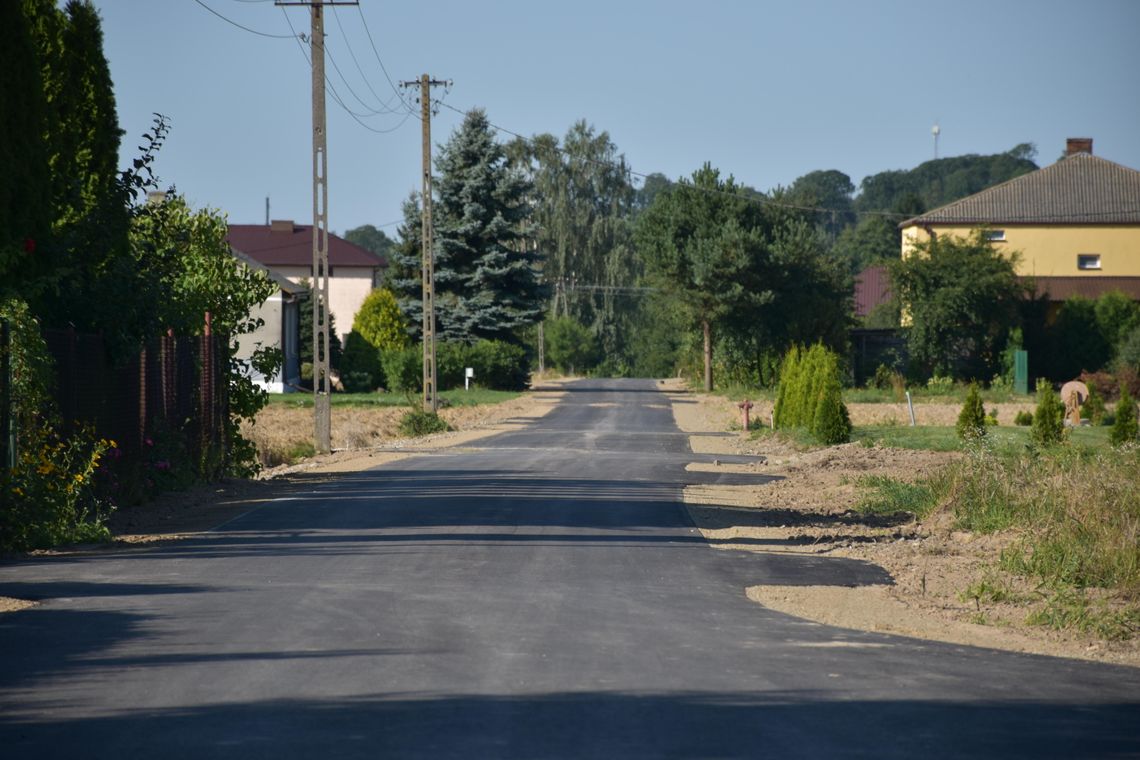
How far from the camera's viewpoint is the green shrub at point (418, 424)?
3738cm

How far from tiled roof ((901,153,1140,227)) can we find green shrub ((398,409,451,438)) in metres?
39.4

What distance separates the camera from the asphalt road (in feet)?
20.6

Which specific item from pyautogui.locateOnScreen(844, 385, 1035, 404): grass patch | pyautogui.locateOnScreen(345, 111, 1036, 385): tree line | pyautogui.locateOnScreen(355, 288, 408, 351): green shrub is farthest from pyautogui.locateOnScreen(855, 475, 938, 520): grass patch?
pyautogui.locateOnScreen(355, 288, 408, 351): green shrub

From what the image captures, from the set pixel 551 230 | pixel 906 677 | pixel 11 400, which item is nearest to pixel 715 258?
pixel 551 230

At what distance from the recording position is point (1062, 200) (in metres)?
69.1

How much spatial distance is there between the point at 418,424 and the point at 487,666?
30073mm

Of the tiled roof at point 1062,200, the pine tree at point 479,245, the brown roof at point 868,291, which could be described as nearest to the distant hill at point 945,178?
the brown roof at point 868,291

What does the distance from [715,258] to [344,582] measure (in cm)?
5267

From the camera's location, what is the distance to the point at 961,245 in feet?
188

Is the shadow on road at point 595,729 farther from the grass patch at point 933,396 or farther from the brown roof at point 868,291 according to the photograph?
the brown roof at point 868,291

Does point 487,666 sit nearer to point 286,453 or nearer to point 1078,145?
point 286,453

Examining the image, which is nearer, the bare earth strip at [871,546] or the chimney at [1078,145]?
the bare earth strip at [871,546]

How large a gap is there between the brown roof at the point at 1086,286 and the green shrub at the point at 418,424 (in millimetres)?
35075

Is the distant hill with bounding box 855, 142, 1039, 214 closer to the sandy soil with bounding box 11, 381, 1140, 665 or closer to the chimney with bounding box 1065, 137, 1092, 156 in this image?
the chimney with bounding box 1065, 137, 1092, 156
